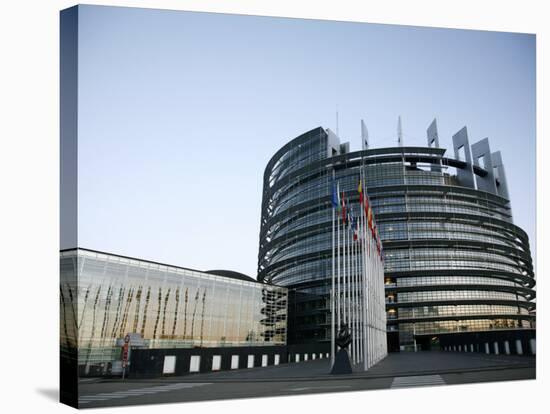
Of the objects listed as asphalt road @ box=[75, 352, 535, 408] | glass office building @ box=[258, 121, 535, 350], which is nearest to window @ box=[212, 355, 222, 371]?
asphalt road @ box=[75, 352, 535, 408]

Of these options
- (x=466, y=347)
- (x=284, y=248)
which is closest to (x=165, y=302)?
(x=466, y=347)

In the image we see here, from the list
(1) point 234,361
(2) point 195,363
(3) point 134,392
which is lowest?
(1) point 234,361

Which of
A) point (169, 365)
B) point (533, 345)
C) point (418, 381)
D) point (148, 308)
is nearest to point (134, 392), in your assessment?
point (169, 365)

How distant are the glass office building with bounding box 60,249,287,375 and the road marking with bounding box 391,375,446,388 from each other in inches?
496

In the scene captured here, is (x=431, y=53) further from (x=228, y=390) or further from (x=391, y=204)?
(x=391, y=204)

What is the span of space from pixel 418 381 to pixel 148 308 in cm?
2440

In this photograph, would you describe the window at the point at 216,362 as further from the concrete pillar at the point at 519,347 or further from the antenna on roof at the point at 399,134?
the antenna on roof at the point at 399,134

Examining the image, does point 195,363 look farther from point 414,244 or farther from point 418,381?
point 414,244

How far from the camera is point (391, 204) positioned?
80250mm

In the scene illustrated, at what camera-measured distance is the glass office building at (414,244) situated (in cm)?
7738

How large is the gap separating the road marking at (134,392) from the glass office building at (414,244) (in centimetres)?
5538

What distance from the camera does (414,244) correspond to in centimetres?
7862

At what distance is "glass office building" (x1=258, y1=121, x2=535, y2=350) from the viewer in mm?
77375

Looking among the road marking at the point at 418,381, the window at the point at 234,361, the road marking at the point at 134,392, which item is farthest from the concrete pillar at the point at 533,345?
the window at the point at 234,361
